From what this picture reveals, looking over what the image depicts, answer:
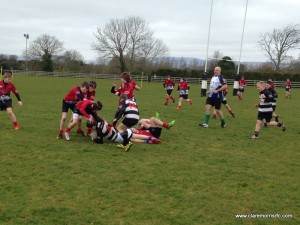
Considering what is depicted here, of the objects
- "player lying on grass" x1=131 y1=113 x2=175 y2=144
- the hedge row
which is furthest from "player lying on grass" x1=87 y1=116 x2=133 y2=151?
the hedge row

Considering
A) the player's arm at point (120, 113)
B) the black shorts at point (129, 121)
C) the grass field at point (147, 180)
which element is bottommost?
the grass field at point (147, 180)

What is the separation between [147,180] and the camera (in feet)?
18.7

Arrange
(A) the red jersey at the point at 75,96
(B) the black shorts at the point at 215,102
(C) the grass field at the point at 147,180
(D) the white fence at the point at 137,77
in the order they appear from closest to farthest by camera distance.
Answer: (C) the grass field at the point at 147,180 → (A) the red jersey at the point at 75,96 → (B) the black shorts at the point at 215,102 → (D) the white fence at the point at 137,77

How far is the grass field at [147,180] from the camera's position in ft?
14.4

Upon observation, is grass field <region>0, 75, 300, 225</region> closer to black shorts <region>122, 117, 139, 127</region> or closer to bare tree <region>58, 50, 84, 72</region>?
black shorts <region>122, 117, 139, 127</region>

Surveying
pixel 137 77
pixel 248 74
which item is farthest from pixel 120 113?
pixel 137 77

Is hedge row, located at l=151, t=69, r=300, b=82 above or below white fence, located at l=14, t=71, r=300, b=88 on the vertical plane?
above

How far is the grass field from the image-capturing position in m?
4.38

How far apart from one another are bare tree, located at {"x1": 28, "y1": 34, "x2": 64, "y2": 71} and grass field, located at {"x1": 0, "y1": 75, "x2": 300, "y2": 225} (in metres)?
71.7

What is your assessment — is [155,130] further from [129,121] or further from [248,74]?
[248,74]

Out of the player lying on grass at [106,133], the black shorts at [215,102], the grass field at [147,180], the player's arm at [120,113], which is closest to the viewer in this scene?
the grass field at [147,180]

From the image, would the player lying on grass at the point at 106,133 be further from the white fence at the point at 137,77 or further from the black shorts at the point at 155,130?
the white fence at the point at 137,77

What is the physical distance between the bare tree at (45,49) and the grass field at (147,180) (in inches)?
2822

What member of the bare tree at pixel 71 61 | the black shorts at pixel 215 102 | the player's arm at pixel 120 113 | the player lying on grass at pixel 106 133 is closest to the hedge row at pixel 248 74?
the bare tree at pixel 71 61
